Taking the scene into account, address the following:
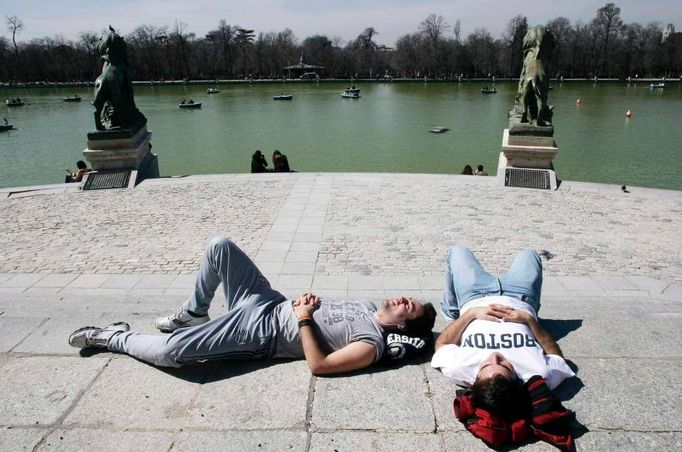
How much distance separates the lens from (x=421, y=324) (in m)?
3.54

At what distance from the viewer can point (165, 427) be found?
2.89 m

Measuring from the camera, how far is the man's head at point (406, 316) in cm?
348

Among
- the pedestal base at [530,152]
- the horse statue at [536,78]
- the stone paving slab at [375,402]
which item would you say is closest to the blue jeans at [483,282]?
the stone paving slab at [375,402]

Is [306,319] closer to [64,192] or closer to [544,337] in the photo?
[544,337]

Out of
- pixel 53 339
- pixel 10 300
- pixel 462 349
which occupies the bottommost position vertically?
pixel 10 300

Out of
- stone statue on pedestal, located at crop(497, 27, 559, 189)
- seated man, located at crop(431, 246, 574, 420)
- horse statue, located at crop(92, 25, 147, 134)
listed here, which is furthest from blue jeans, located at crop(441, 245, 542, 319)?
horse statue, located at crop(92, 25, 147, 134)

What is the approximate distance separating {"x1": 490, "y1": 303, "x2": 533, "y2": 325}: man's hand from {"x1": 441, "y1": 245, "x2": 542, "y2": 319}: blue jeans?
370mm

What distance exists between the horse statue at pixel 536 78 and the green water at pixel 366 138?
712 cm

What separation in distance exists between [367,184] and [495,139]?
18895mm

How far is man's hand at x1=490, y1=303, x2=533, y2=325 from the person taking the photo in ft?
11.0

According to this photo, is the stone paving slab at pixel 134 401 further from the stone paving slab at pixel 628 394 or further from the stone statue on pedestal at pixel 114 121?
the stone statue on pedestal at pixel 114 121

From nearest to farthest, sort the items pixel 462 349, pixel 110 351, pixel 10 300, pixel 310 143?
pixel 462 349 < pixel 110 351 < pixel 10 300 < pixel 310 143

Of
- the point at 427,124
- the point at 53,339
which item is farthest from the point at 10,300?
the point at 427,124

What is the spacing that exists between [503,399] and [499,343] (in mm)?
527
